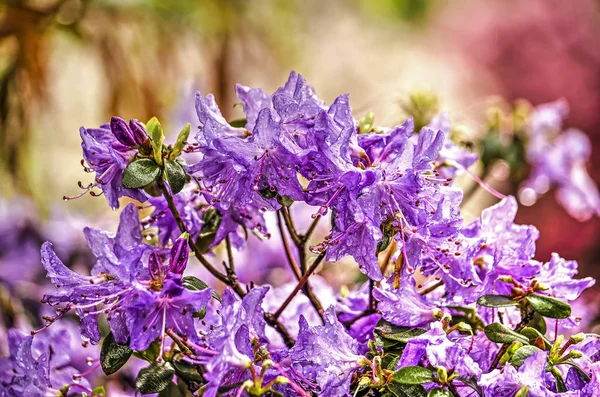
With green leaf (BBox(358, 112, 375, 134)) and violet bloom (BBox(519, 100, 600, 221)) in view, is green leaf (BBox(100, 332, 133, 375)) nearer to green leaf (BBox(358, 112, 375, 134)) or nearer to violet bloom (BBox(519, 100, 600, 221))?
green leaf (BBox(358, 112, 375, 134))

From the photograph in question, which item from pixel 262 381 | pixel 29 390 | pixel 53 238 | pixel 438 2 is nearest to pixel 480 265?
pixel 262 381

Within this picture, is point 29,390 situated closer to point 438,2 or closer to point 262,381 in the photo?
point 262,381

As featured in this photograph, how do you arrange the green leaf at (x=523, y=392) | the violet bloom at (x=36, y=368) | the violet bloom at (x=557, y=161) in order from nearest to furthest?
the green leaf at (x=523, y=392), the violet bloom at (x=36, y=368), the violet bloom at (x=557, y=161)

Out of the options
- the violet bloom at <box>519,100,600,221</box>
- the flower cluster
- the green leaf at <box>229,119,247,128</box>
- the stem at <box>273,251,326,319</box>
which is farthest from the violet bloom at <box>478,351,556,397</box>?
the violet bloom at <box>519,100,600,221</box>

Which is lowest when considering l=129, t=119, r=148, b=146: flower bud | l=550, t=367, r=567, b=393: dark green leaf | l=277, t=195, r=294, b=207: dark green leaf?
l=550, t=367, r=567, b=393: dark green leaf

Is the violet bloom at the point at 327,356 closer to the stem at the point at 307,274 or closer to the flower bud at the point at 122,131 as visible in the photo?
the stem at the point at 307,274

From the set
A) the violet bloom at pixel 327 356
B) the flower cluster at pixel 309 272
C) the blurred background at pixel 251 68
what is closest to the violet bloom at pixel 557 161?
the blurred background at pixel 251 68

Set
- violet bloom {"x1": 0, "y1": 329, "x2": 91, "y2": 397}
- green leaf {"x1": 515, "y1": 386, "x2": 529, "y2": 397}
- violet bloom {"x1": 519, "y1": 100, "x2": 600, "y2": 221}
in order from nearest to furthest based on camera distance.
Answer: green leaf {"x1": 515, "y1": 386, "x2": 529, "y2": 397} → violet bloom {"x1": 0, "y1": 329, "x2": 91, "y2": 397} → violet bloom {"x1": 519, "y1": 100, "x2": 600, "y2": 221}
